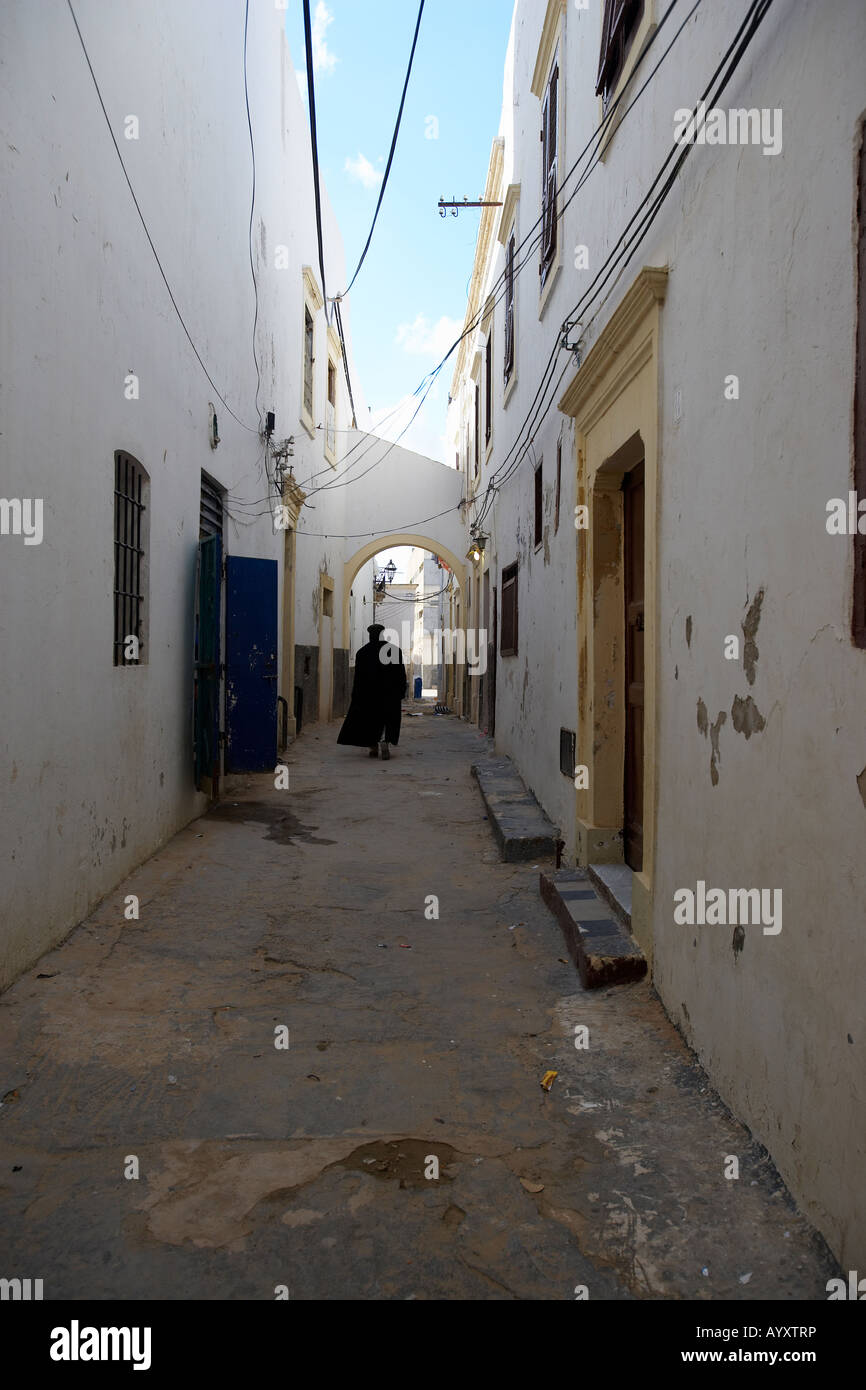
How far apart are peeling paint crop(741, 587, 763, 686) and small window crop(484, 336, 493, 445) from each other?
10.4m

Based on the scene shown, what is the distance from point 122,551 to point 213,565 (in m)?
1.53

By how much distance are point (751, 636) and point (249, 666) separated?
632cm

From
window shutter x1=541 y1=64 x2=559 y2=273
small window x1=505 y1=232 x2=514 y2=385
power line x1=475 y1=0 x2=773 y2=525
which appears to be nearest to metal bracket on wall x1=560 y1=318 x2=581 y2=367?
power line x1=475 y1=0 x2=773 y2=525

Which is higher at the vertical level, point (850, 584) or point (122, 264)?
point (122, 264)

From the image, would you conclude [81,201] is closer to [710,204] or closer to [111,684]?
[111,684]

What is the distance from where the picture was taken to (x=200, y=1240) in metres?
2.07

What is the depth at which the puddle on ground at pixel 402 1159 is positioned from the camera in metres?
2.34

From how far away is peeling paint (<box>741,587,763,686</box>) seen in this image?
2.49 m

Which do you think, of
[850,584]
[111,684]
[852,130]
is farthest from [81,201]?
[850,584]

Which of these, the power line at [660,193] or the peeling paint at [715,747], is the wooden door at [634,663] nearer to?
the power line at [660,193]

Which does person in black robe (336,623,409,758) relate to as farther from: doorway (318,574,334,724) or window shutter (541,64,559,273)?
window shutter (541,64,559,273)

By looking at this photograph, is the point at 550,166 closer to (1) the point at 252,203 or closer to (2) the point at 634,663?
(1) the point at 252,203
